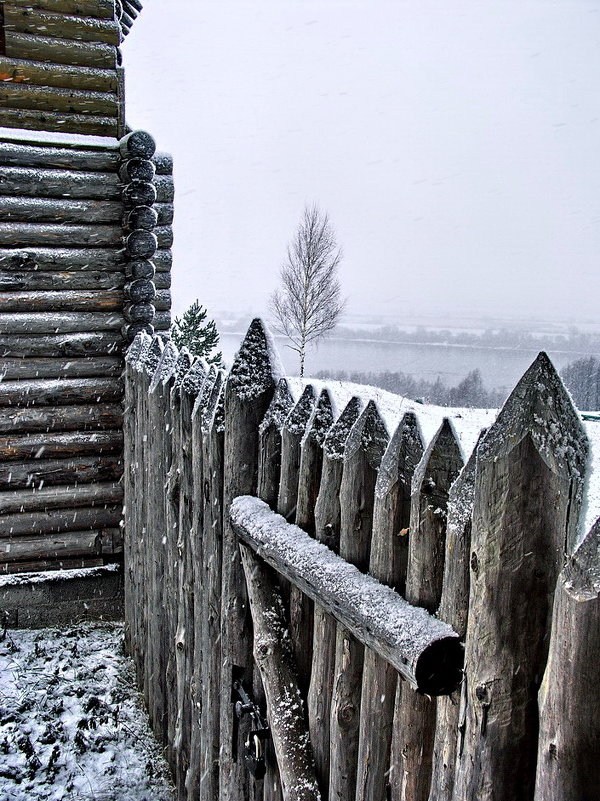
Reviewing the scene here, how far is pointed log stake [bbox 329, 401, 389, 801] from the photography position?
1.70 m

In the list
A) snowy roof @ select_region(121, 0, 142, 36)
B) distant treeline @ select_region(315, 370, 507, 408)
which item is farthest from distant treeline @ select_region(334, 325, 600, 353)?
snowy roof @ select_region(121, 0, 142, 36)

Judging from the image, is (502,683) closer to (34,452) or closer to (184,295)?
(34,452)

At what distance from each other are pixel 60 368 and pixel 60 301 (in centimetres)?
59

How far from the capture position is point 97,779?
3471 mm

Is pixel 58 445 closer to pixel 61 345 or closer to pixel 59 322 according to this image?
pixel 61 345

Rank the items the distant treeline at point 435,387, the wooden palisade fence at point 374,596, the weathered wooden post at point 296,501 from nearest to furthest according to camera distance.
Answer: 1. the wooden palisade fence at point 374,596
2. the weathered wooden post at point 296,501
3. the distant treeline at point 435,387

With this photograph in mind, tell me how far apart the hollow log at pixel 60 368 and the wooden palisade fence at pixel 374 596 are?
9.06 ft

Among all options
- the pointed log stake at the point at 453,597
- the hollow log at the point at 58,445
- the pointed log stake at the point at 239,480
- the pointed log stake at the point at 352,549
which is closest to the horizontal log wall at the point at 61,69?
the hollow log at the point at 58,445

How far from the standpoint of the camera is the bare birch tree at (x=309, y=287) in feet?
124

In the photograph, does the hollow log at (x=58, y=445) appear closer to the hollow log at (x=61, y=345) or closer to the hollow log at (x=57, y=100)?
the hollow log at (x=61, y=345)

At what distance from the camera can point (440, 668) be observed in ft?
→ 4.31

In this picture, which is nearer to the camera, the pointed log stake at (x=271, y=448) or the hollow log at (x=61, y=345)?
the pointed log stake at (x=271, y=448)

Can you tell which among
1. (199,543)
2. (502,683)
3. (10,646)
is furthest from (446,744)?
(10,646)

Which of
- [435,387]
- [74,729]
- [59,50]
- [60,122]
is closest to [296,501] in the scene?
[74,729]
